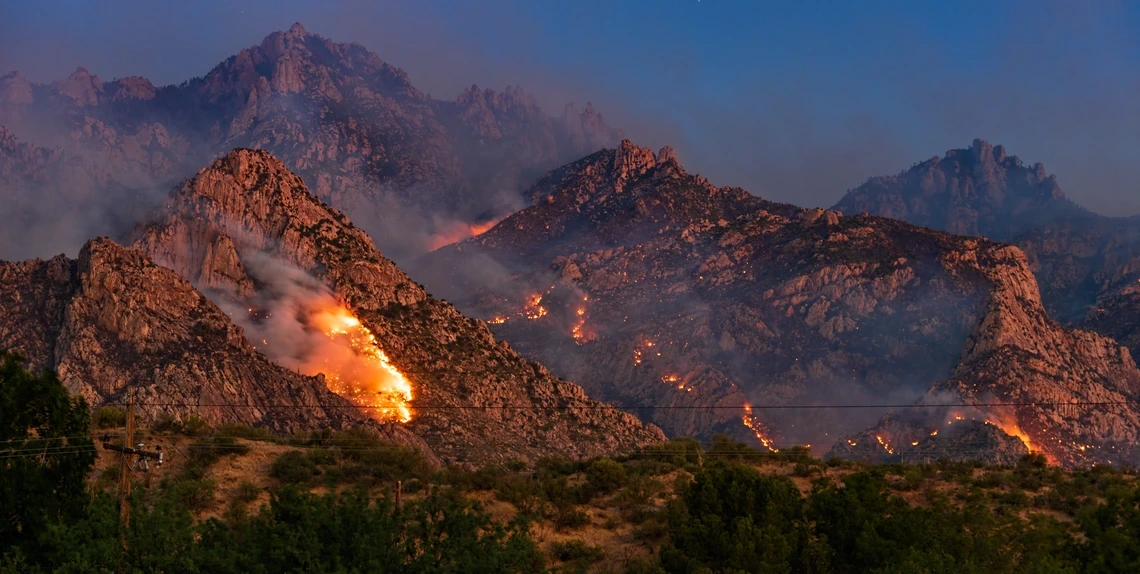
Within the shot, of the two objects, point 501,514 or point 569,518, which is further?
point 501,514

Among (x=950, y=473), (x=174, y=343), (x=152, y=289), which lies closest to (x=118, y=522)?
(x=950, y=473)

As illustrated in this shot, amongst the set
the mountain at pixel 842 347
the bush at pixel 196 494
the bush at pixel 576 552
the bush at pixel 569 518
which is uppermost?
the mountain at pixel 842 347

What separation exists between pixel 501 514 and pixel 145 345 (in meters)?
48.7

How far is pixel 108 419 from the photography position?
50.8m

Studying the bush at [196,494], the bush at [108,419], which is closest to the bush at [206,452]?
the bush at [196,494]

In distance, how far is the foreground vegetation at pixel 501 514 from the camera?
27469mm

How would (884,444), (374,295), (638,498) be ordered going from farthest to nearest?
(884,444) → (374,295) → (638,498)

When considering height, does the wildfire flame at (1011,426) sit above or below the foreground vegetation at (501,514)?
above

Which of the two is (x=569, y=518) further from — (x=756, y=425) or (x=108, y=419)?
(x=756, y=425)

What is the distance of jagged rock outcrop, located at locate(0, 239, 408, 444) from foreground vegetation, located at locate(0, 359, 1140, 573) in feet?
78.2

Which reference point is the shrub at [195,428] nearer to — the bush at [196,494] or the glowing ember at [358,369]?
the bush at [196,494]

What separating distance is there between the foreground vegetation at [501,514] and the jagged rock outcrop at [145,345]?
23825 mm

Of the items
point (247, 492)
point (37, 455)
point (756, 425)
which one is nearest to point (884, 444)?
point (756, 425)

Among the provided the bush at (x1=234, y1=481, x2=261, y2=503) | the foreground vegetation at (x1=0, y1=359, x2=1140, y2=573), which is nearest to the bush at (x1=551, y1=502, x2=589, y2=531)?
the foreground vegetation at (x1=0, y1=359, x2=1140, y2=573)
